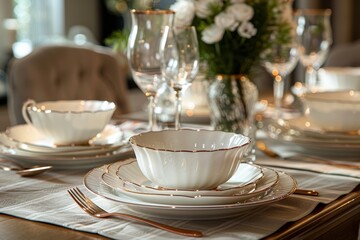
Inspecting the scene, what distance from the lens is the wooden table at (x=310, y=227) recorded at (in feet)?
3.03

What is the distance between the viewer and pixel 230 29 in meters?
1.48

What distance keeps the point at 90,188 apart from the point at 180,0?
0.64 metres

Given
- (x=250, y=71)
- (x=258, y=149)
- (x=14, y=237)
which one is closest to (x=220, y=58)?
(x=250, y=71)

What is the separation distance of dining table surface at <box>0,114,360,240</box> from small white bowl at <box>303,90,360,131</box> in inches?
10.4

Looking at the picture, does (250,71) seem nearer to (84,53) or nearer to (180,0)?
(180,0)

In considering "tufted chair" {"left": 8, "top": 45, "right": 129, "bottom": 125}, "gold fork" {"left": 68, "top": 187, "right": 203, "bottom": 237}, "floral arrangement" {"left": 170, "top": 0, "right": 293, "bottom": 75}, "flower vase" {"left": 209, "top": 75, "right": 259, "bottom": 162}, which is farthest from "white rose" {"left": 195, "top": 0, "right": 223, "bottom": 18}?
"tufted chair" {"left": 8, "top": 45, "right": 129, "bottom": 125}

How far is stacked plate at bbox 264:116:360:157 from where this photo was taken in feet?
4.65

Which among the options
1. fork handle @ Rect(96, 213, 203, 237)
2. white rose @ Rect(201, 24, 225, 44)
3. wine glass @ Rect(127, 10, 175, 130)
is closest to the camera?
fork handle @ Rect(96, 213, 203, 237)

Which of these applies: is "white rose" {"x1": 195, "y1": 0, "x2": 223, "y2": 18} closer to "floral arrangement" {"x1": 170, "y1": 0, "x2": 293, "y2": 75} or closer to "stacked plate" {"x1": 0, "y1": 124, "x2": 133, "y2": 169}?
"floral arrangement" {"x1": 170, "y1": 0, "x2": 293, "y2": 75}

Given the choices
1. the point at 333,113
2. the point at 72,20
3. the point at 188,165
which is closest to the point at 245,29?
the point at 333,113

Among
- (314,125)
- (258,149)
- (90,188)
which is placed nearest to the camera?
(90,188)

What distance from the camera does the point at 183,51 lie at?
1301mm

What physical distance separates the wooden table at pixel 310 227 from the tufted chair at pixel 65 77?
1068 mm

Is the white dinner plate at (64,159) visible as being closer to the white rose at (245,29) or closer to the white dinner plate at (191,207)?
the white dinner plate at (191,207)
